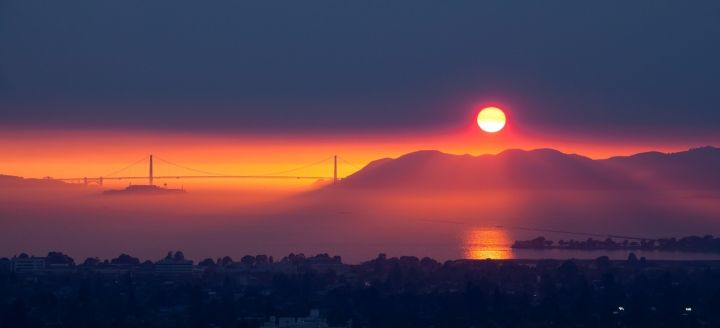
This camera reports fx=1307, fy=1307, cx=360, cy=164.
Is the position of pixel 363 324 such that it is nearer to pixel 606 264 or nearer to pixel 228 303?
pixel 228 303

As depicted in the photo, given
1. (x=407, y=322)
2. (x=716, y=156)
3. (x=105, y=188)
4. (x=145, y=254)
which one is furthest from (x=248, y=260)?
(x=105, y=188)

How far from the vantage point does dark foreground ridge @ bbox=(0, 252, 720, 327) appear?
1383 centimetres

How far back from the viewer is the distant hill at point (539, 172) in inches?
1528

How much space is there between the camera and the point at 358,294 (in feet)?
50.4

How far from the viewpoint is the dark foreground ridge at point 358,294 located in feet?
45.4

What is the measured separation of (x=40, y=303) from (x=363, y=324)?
12.5 ft

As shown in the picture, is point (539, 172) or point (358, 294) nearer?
point (358, 294)

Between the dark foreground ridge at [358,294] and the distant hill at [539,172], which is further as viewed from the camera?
the distant hill at [539,172]

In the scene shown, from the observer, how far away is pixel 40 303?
14.7 m

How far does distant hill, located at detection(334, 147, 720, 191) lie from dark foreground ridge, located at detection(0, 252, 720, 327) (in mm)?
19224

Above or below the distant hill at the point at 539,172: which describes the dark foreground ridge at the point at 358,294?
below

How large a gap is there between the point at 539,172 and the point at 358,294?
89.3 feet

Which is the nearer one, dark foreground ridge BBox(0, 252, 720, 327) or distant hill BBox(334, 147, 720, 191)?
dark foreground ridge BBox(0, 252, 720, 327)

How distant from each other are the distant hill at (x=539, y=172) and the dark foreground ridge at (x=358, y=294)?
19.2 m
